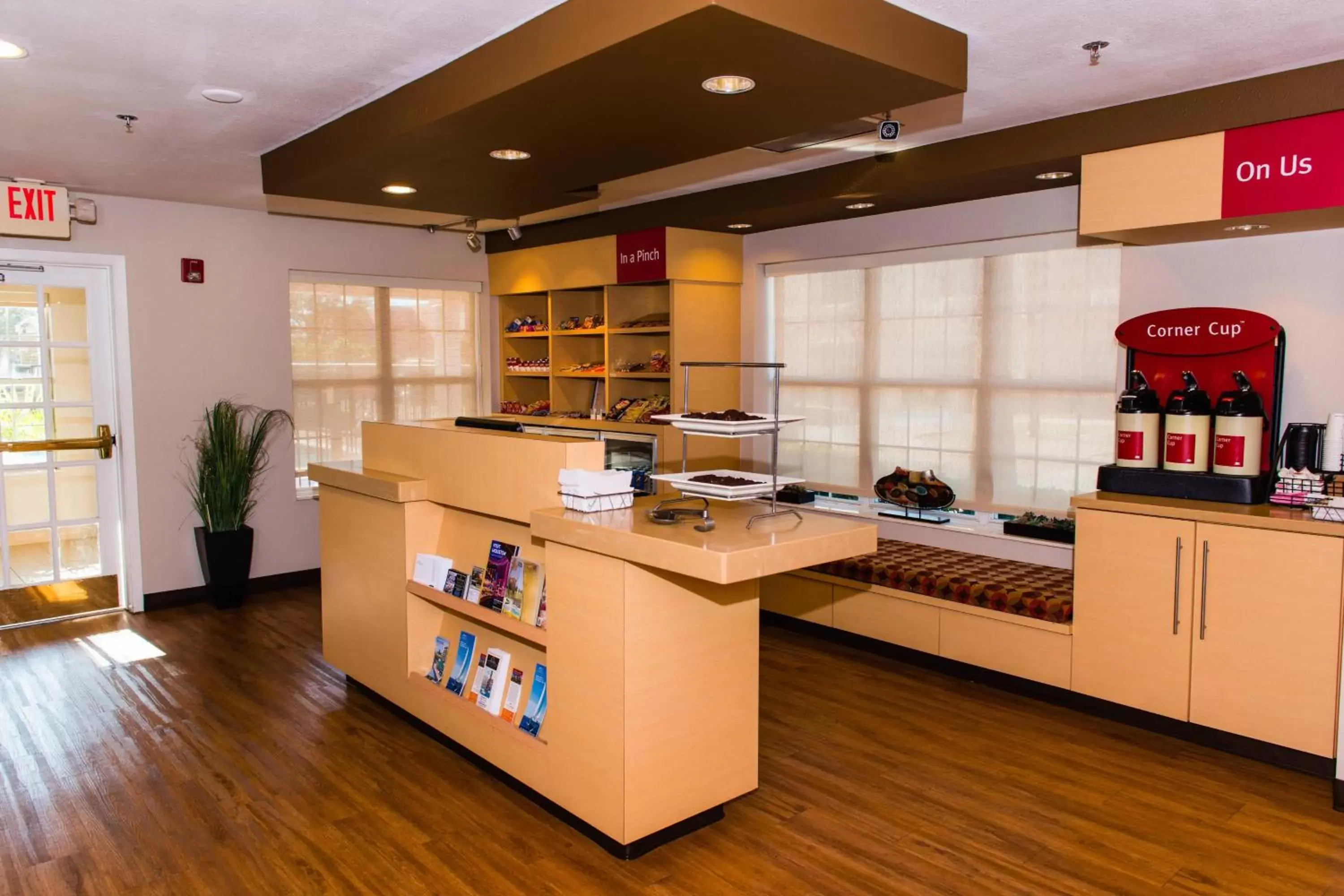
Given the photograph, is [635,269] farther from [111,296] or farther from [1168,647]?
[1168,647]

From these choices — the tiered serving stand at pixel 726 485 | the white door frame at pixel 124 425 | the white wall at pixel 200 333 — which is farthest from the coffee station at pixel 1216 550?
the white door frame at pixel 124 425

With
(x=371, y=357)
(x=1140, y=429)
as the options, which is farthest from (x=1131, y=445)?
(x=371, y=357)

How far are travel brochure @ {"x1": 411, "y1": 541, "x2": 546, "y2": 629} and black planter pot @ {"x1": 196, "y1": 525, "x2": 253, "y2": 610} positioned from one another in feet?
8.40

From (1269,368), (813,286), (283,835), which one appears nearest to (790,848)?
(283,835)

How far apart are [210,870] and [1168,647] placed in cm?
361

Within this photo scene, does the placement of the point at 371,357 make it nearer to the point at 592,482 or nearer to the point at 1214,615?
the point at 592,482

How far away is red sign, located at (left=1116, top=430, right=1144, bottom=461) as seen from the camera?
13.0 feet

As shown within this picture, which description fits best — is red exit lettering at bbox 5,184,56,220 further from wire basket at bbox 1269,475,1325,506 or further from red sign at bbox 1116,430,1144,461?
wire basket at bbox 1269,475,1325,506

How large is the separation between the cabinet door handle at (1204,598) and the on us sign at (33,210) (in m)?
6.09

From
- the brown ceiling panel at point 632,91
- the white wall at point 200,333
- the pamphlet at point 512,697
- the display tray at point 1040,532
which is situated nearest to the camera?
the brown ceiling panel at point 632,91

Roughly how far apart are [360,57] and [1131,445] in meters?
3.47

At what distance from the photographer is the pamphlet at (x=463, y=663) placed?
3707 mm

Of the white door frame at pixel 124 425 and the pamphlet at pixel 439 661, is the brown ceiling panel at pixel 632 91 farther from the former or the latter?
the white door frame at pixel 124 425

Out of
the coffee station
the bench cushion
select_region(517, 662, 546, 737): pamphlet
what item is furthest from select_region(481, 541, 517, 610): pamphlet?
the coffee station
